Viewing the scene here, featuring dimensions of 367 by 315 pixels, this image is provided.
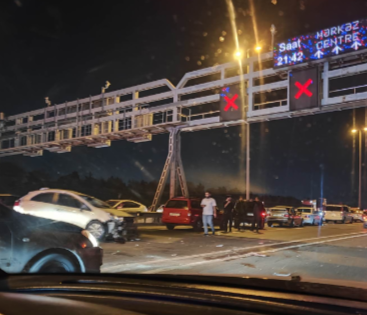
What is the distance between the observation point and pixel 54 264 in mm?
5098

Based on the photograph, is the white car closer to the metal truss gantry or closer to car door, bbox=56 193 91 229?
car door, bbox=56 193 91 229

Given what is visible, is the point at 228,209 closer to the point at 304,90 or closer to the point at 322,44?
the point at 304,90

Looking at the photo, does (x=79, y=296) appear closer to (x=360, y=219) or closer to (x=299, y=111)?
(x=299, y=111)

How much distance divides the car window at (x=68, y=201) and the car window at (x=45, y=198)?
227 millimetres

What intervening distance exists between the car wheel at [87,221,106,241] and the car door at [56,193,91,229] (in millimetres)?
174

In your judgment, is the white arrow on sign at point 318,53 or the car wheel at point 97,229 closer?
the car wheel at point 97,229

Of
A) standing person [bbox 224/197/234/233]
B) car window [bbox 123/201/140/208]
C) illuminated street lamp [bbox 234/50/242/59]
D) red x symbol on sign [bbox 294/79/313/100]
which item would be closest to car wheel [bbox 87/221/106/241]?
standing person [bbox 224/197/234/233]

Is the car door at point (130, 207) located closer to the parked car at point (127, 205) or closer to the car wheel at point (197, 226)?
the parked car at point (127, 205)

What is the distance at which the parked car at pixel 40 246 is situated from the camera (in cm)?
480

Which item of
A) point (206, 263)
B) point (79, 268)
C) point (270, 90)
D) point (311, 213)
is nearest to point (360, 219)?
point (311, 213)

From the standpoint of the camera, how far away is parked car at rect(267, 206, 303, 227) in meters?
24.0

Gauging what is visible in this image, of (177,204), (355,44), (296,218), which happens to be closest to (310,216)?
(296,218)

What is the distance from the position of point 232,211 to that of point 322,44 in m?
11.2

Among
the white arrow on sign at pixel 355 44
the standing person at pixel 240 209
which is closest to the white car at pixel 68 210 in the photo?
the standing person at pixel 240 209
